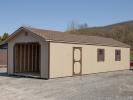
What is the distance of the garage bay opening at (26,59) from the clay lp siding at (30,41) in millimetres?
341

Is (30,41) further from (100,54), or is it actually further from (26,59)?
(100,54)

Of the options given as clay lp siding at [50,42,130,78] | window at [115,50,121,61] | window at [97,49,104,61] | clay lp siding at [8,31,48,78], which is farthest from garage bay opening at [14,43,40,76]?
window at [115,50,121,61]

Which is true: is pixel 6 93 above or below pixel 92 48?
below

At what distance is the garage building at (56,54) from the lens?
16781 mm

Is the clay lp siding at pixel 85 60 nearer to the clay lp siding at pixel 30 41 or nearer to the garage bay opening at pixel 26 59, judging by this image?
the clay lp siding at pixel 30 41

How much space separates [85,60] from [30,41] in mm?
4614

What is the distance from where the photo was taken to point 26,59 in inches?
816

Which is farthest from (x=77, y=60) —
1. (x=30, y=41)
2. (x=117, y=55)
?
(x=117, y=55)

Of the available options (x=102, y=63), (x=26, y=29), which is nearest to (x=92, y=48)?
(x=102, y=63)

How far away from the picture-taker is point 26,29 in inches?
704

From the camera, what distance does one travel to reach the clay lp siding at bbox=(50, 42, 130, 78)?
55.5 feet

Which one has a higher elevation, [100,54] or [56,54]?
[56,54]

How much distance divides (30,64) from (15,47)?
7.81 ft

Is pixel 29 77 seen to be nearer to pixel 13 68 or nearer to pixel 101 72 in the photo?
pixel 13 68
